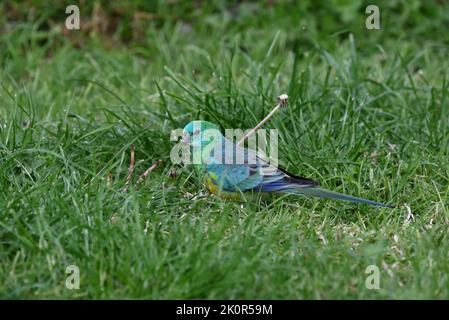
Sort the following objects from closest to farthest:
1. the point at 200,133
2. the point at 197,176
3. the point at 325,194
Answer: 1. the point at 325,194
2. the point at 200,133
3. the point at 197,176

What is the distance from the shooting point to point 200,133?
3672 mm

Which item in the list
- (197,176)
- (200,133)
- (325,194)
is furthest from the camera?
(197,176)

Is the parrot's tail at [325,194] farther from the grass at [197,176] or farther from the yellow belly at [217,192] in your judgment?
the yellow belly at [217,192]

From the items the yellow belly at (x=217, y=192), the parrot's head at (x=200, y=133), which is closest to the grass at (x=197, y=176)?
the yellow belly at (x=217, y=192)

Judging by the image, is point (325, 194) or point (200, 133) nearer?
point (325, 194)

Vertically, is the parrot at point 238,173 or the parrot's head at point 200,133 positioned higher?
the parrot's head at point 200,133

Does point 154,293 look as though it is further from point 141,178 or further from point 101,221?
point 141,178

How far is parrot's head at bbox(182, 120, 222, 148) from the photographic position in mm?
3665

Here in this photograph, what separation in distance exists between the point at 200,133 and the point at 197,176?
0.26 meters

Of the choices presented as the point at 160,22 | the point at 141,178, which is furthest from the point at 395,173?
the point at 160,22

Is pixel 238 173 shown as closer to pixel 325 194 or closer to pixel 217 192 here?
pixel 217 192

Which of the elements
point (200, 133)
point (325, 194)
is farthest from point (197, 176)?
point (325, 194)

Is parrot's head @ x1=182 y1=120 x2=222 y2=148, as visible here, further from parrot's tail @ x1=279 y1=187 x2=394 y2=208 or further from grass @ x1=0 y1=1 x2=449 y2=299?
parrot's tail @ x1=279 y1=187 x2=394 y2=208

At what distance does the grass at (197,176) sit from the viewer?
9.54ft
